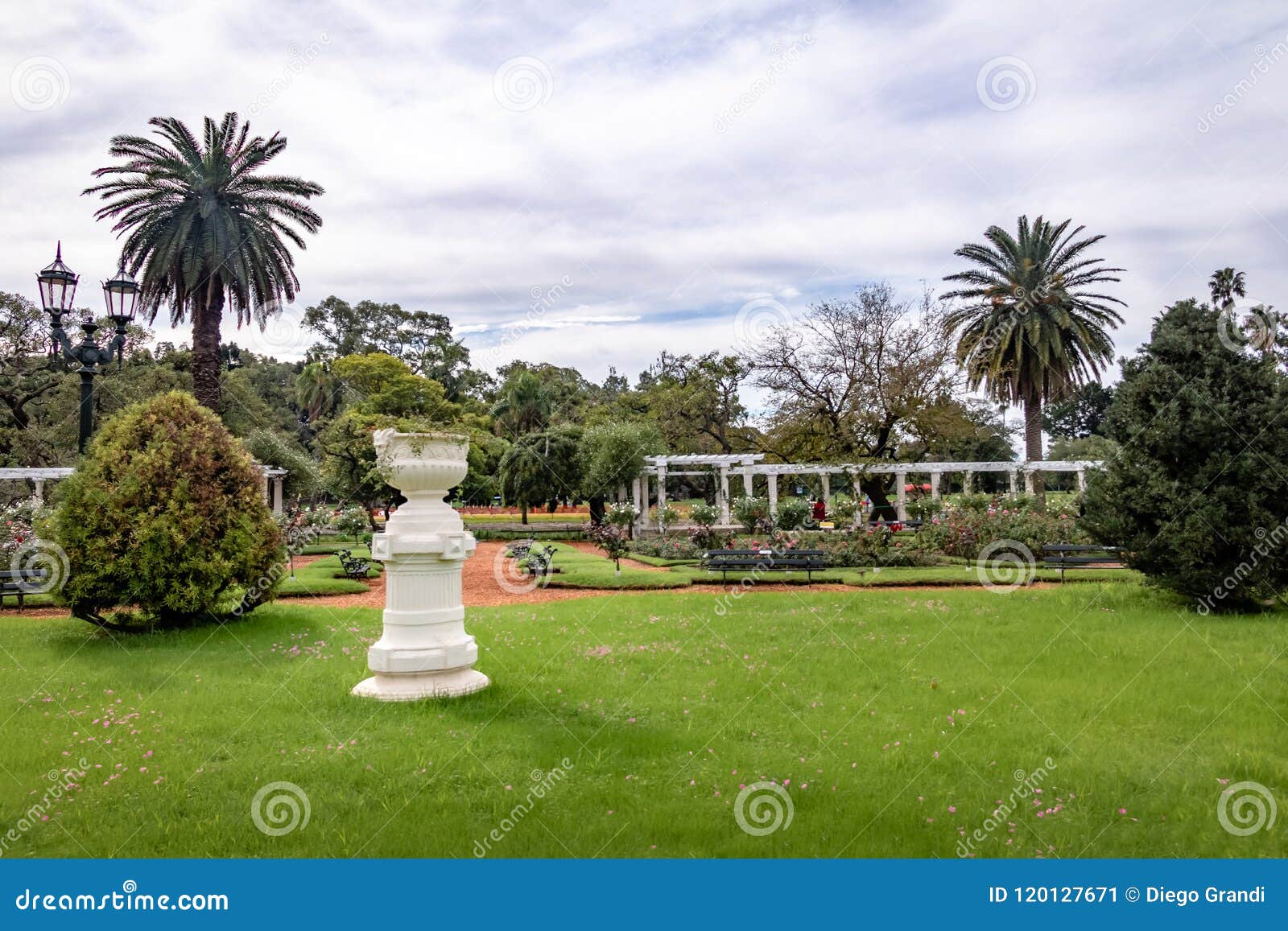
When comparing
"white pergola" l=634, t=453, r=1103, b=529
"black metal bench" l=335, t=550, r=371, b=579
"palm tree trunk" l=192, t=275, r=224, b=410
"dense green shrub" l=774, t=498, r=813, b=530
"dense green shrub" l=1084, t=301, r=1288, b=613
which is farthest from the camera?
"white pergola" l=634, t=453, r=1103, b=529

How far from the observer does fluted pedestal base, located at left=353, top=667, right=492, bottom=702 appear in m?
6.36

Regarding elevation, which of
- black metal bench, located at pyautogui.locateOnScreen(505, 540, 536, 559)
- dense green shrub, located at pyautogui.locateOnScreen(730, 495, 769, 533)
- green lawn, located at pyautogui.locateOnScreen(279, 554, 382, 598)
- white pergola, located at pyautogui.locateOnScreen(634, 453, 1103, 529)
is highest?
white pergola, located at pyautogui.locateOnScreen(634, 453, 1103, 529)

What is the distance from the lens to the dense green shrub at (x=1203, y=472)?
10000mm

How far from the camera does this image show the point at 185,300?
2167 centimetres

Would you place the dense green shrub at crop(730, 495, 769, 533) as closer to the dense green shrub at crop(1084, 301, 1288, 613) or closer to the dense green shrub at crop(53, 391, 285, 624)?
the dense green shrub at crop(1084, 301, 1288, 613)

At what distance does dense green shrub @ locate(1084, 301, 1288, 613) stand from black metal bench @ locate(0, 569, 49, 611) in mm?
15609

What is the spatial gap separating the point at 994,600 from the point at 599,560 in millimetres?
10698

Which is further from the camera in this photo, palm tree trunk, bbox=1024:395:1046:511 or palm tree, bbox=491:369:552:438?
palm tree, bbox=491:369:552:438

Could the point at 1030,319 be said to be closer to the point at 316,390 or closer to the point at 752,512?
the point at 752,512

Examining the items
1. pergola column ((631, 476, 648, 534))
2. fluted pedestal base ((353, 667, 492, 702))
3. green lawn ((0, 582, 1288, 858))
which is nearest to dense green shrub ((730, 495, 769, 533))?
pergola column ((631, 476, 648, 534))

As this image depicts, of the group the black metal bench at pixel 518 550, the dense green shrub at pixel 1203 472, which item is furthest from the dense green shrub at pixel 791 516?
the dense green shrub at pixel 1203 472

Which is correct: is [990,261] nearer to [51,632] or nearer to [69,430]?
[51,632]

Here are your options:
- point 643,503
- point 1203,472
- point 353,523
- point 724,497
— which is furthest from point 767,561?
point 353,523

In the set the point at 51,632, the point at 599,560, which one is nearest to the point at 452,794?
the point at 51,632
